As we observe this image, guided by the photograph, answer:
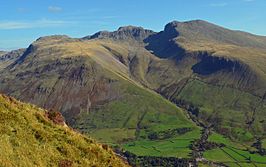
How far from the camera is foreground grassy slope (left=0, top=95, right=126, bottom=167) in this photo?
27031mm

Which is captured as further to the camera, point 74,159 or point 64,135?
point 64,135

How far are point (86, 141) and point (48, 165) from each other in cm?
644

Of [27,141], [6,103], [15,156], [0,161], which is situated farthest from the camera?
[6,103]

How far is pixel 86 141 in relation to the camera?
33.7m

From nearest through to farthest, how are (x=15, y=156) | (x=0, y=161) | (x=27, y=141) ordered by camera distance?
1. (x=0, y=161)
2. (x=15, y=156)
3. (x=27, y=141)

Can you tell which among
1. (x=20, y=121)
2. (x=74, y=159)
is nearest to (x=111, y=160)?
(x=74, y=159)

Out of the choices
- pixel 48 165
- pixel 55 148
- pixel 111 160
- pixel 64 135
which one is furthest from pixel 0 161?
pixel 111 160

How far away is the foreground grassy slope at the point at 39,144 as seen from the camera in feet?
88.7

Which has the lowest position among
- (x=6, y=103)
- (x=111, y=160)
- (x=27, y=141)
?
(x=111, y=160)

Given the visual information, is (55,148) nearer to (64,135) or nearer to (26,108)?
(64,135)

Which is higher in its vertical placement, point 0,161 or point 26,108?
point 26,108

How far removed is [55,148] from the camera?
29.8m

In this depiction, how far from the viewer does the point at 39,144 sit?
29.5m

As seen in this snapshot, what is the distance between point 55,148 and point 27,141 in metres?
2.15
